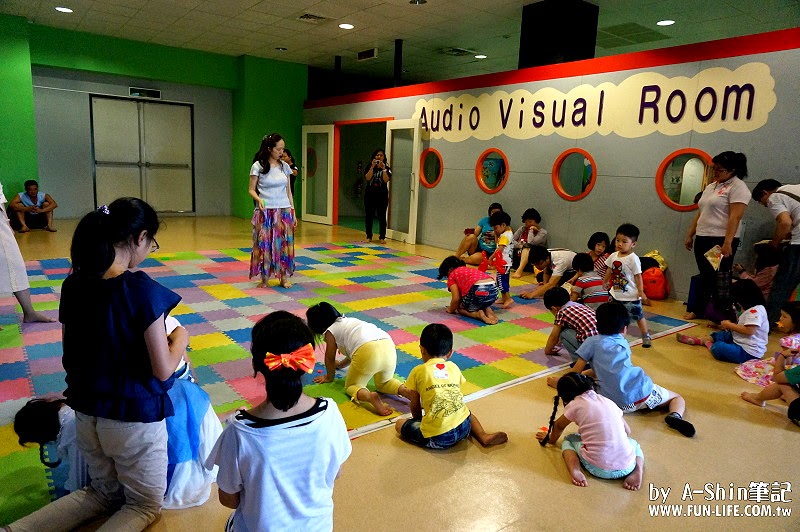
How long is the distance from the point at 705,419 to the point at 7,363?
4.38m

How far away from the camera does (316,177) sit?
12.2 meters

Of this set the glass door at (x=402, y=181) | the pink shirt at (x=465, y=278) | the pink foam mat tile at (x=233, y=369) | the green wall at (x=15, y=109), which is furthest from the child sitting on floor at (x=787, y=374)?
the green wall at (x=15, y=109)

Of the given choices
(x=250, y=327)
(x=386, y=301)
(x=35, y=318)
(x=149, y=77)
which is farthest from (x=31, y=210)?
(x=386, y=301)

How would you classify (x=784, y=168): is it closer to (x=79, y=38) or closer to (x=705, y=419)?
(x=705, y=419)

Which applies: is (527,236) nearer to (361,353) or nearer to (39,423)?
(361,353)

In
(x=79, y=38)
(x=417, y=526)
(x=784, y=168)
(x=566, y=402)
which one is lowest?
(x=417, y=526)

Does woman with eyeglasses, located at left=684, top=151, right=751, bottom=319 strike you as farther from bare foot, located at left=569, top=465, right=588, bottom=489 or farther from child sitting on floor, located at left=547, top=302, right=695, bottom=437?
bare foot, located at left=569, top=465, right=588, bottom=489

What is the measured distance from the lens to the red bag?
6.06m

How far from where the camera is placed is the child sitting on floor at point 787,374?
3.20 m

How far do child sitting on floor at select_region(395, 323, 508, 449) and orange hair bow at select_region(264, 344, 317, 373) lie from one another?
1244 millimetres

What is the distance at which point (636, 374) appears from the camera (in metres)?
3.09

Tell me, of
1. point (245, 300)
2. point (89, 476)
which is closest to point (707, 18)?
point (245, 300)

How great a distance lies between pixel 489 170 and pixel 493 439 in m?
6.13

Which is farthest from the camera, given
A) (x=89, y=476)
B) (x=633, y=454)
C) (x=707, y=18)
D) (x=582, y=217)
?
(x=707, y=18)
